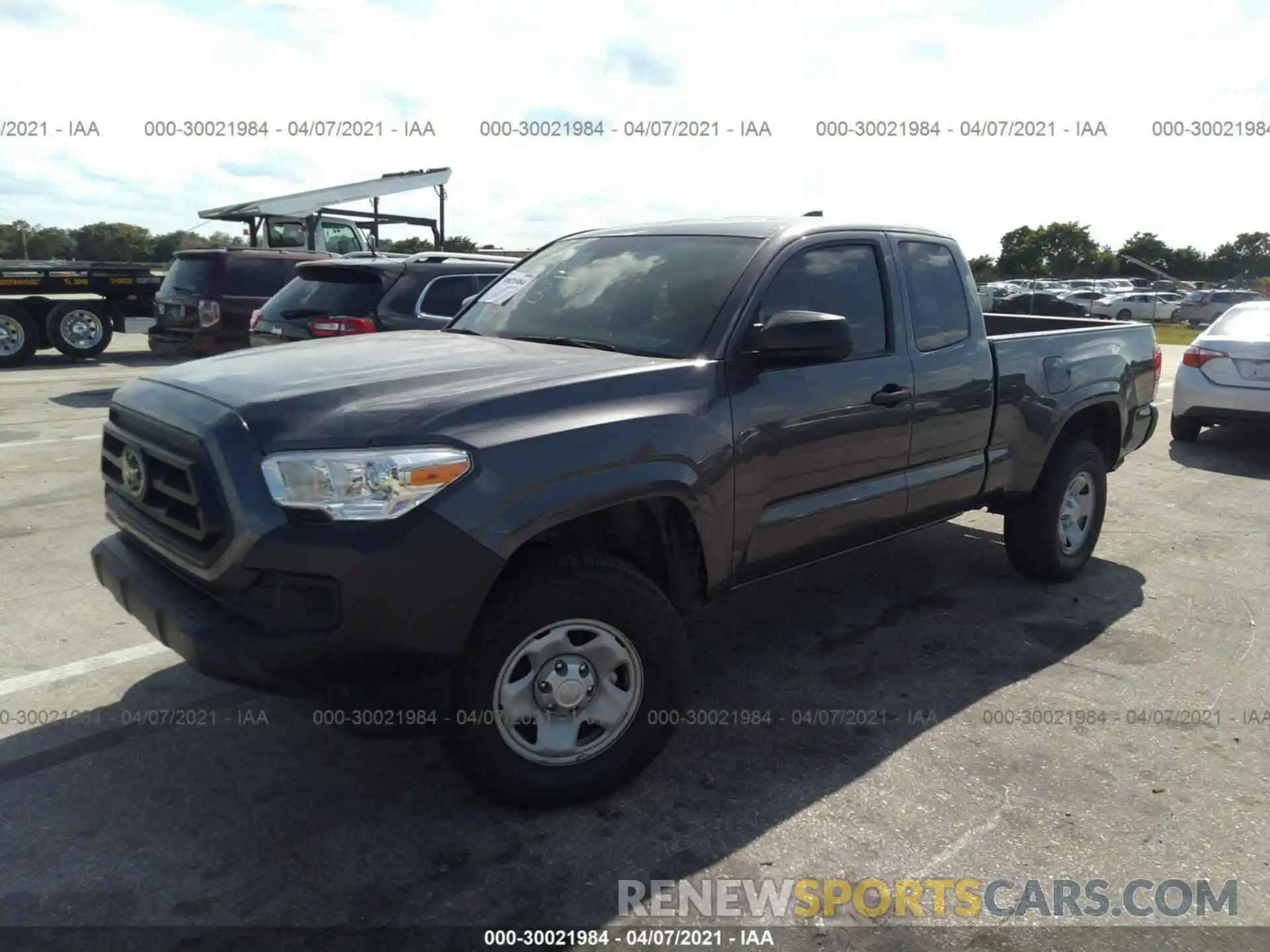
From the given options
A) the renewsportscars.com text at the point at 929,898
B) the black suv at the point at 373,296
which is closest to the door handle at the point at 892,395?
the renewsportscars.com text at the point at 929,898

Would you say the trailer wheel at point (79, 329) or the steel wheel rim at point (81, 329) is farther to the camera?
the steel wheel rim at point (81, 329)

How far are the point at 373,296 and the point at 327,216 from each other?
38.1ft

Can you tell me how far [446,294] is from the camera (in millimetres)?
7859

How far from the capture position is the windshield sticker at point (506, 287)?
461 cm

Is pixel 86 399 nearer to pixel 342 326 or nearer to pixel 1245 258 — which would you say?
pixel 342 326

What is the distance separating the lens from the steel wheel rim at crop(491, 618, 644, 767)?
308 cm

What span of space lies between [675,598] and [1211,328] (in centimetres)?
881

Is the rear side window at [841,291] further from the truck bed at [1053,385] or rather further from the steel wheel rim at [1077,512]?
the steel wheel rim at [1077,512]

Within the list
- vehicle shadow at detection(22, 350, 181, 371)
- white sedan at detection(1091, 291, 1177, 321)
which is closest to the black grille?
vehicle shadow at detection(22, 350, 181, 371)

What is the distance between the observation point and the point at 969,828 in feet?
10.5

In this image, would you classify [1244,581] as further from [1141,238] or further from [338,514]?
[1141,238]

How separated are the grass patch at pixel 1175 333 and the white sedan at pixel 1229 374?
16.5 meters

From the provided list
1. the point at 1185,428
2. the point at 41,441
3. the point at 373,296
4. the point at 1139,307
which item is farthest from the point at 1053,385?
the point at 1139,307

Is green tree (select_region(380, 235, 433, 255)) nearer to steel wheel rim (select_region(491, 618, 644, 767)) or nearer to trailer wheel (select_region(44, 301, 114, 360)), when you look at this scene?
trailer wheel (select_region(44, 301, 114, 360))
